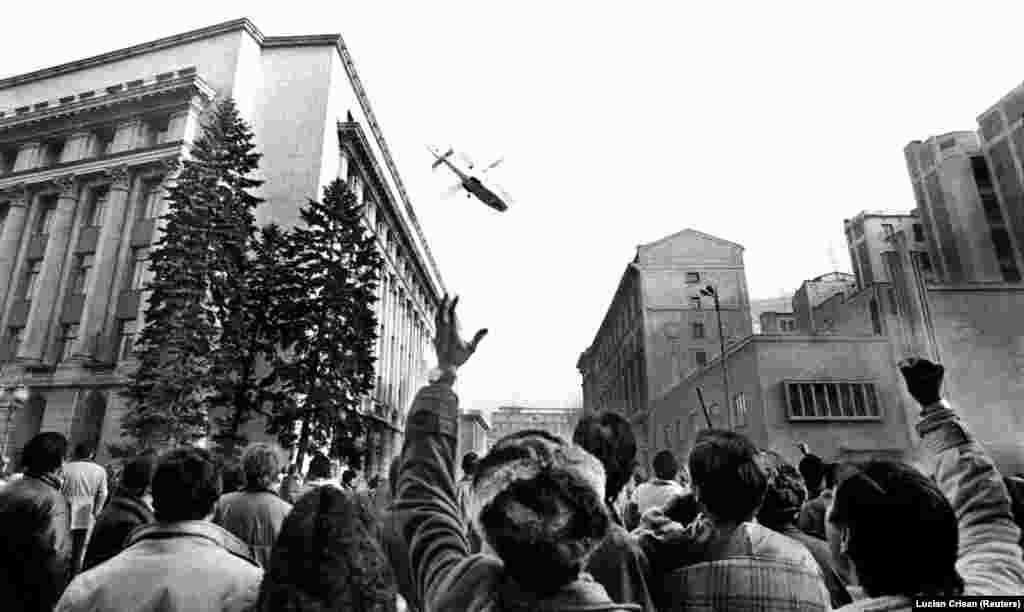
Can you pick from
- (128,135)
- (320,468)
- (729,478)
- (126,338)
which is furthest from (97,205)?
(729,478)

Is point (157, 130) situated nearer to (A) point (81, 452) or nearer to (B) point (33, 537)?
(A) point (81, 452)

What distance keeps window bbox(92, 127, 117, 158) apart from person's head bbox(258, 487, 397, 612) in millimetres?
40267

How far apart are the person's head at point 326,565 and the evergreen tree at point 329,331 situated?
2003 cm

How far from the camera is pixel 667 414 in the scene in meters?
40.8

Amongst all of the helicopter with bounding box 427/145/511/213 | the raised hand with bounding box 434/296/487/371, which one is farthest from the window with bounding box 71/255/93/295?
the raised hand with bounding box 434/296/487/371

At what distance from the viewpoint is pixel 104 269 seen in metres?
29.8

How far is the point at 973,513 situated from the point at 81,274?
38743 millimetres

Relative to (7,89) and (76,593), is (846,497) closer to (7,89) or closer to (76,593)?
(76,593)

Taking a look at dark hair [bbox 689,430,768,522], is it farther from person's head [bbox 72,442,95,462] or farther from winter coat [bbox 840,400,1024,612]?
person's head [bbox 72,442,95,462]

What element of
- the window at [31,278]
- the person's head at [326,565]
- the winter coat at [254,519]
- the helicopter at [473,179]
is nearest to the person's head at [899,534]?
the person's head at [326,565]

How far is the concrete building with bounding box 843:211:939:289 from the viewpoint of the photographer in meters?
53.5

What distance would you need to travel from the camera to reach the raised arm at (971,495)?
177 centimetres

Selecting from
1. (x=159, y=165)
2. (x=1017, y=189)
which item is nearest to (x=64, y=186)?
(x=159, y=165)

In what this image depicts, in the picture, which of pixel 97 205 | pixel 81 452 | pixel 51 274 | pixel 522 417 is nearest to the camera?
pixel 81 452
